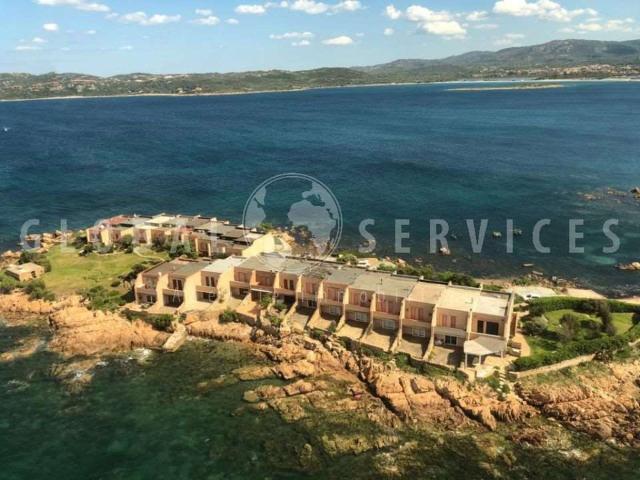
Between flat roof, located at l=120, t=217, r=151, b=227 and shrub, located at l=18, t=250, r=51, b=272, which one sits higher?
flat roof, located at l=120, t=217, r=151, b=227

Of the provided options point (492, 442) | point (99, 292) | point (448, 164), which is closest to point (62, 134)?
point (448, 164)

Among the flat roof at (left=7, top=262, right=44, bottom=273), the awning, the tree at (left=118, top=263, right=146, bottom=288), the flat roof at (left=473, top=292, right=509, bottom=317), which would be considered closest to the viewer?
the awning

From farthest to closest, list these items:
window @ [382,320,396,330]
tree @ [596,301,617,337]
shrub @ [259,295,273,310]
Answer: shrub @ [259,295,273,310], window @ [382,320,396,330], tree @ [596,301,617,337]

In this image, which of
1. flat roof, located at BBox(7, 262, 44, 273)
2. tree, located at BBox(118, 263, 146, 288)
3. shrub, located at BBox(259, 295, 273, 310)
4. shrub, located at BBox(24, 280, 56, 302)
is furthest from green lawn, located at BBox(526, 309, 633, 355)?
flat roof, located at BBox(7, 262, 44, 273)

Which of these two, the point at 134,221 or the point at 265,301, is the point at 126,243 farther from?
the point at 265,301

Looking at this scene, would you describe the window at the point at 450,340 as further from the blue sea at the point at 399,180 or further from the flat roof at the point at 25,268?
the flat roof at the point at 25,268

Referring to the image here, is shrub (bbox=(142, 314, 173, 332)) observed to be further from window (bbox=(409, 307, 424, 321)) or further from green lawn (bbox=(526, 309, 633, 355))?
green lawn (bbox=(526, 309, 633, 355))
